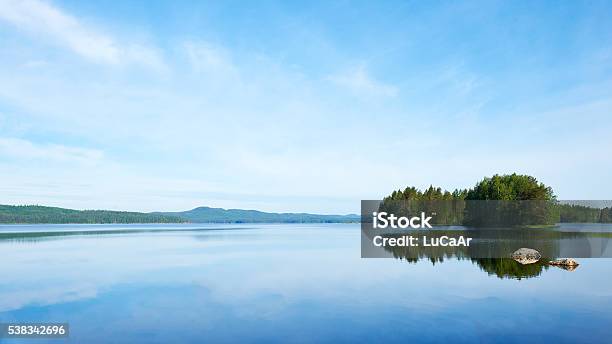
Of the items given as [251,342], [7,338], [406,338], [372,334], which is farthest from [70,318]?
[406,338]

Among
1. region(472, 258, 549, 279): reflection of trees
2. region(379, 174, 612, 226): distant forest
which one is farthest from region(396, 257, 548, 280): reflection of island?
region(379, 174, 612, 226): distant forest

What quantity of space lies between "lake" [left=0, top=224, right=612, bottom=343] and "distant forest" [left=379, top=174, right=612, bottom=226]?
258 feet

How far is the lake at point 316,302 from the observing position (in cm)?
1895

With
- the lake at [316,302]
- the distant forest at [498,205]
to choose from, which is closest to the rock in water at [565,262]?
the lake at [316,302]

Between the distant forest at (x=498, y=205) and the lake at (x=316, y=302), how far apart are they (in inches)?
3101

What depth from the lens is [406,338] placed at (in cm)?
1805

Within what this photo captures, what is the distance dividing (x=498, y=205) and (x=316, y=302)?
108 metres

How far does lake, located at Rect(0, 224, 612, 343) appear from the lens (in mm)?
18953

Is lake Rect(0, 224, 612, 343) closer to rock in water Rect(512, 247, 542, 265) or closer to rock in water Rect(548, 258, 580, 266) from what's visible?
rock in water Rect(548, 258, 580, 266)

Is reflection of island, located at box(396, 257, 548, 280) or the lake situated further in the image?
reflection of island, located at box(396, 257, 548, 280)

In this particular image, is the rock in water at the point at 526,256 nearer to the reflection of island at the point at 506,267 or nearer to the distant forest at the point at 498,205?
the reflection of island at the point at 506,267

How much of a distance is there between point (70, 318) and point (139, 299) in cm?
521

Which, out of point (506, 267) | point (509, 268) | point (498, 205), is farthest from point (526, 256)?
point (498, 205)

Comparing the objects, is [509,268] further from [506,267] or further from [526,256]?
[526,256]
